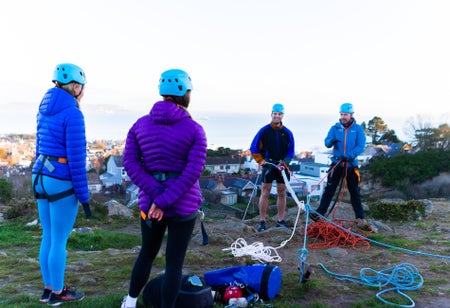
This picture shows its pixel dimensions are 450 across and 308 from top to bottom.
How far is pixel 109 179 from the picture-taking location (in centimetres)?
5184

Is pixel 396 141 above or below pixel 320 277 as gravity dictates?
above

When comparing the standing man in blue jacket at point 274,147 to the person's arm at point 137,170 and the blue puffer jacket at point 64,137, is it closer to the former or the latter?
the blue puffer jacket at point 64,137

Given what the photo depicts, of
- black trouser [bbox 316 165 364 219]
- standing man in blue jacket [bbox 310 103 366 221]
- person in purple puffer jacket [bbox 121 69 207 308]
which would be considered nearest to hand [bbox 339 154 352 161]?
standing man in blue jacket [bbox 310 103 366 221]

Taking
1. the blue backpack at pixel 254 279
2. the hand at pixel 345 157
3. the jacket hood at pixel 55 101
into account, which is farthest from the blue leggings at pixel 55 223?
the hand at pixel 345 157

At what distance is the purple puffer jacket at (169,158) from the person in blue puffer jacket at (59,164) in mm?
746

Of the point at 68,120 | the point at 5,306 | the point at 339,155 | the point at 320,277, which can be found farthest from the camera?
the point at 339,155

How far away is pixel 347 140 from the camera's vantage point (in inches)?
278

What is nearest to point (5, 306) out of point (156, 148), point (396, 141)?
point (156, 148)

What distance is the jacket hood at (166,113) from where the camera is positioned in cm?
290

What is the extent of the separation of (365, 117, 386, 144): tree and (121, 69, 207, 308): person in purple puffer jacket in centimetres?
4930

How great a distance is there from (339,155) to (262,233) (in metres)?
2.06

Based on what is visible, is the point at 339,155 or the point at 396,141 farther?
the point at 396,141

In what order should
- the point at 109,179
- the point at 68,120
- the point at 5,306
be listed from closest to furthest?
the point at 68,120 → the point at 5,306 → the point at 109,179

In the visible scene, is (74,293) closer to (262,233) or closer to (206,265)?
(206,265)
